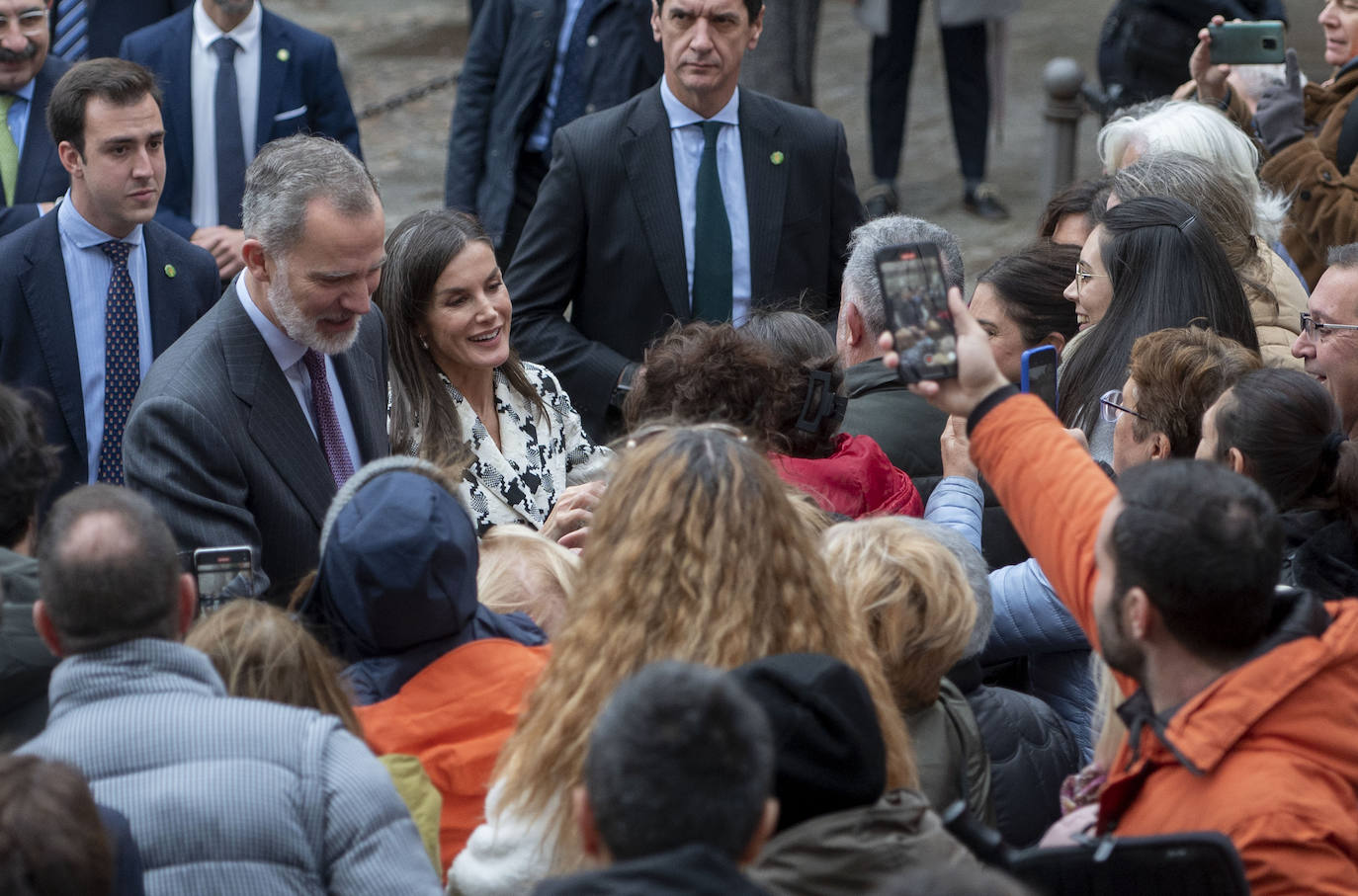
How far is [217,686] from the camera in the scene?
2.28 meters

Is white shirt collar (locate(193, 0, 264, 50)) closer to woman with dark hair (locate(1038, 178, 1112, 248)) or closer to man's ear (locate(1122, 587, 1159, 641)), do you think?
woman with dark hair (locate(1038, 178, 1112, 248))

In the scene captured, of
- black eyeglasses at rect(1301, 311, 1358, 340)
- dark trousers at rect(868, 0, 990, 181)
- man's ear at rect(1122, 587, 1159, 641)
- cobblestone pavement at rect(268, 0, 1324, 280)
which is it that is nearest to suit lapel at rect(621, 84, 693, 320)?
black eyeglasses at rect(1301, 311, 1358, 340)

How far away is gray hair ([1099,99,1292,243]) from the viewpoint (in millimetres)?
4875

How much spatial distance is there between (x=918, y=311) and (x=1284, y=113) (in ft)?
11.8

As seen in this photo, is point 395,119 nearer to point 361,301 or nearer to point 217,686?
point 361,301

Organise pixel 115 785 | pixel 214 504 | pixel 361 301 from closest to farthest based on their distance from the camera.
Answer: pixel 115 785 < pixel 214 504 < pixel 361 301

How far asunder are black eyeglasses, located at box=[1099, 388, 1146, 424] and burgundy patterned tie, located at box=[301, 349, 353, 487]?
1857 mm

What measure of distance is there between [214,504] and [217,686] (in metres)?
1.16

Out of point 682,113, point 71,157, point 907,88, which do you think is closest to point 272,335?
point 71,157

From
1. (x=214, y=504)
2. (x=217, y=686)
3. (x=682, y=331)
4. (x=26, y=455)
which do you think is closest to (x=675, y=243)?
(x=682, y=331)

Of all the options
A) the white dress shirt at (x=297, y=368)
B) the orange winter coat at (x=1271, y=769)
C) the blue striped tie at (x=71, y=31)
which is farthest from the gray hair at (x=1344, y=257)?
the blue striped tie at (x=71, y=31)

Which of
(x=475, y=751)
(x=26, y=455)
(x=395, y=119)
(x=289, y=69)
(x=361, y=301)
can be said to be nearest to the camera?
(x=475, y=751)

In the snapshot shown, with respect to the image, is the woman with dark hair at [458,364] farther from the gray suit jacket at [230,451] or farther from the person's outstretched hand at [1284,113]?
the person's outstretched hand at [1284,113]

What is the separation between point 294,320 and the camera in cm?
358
